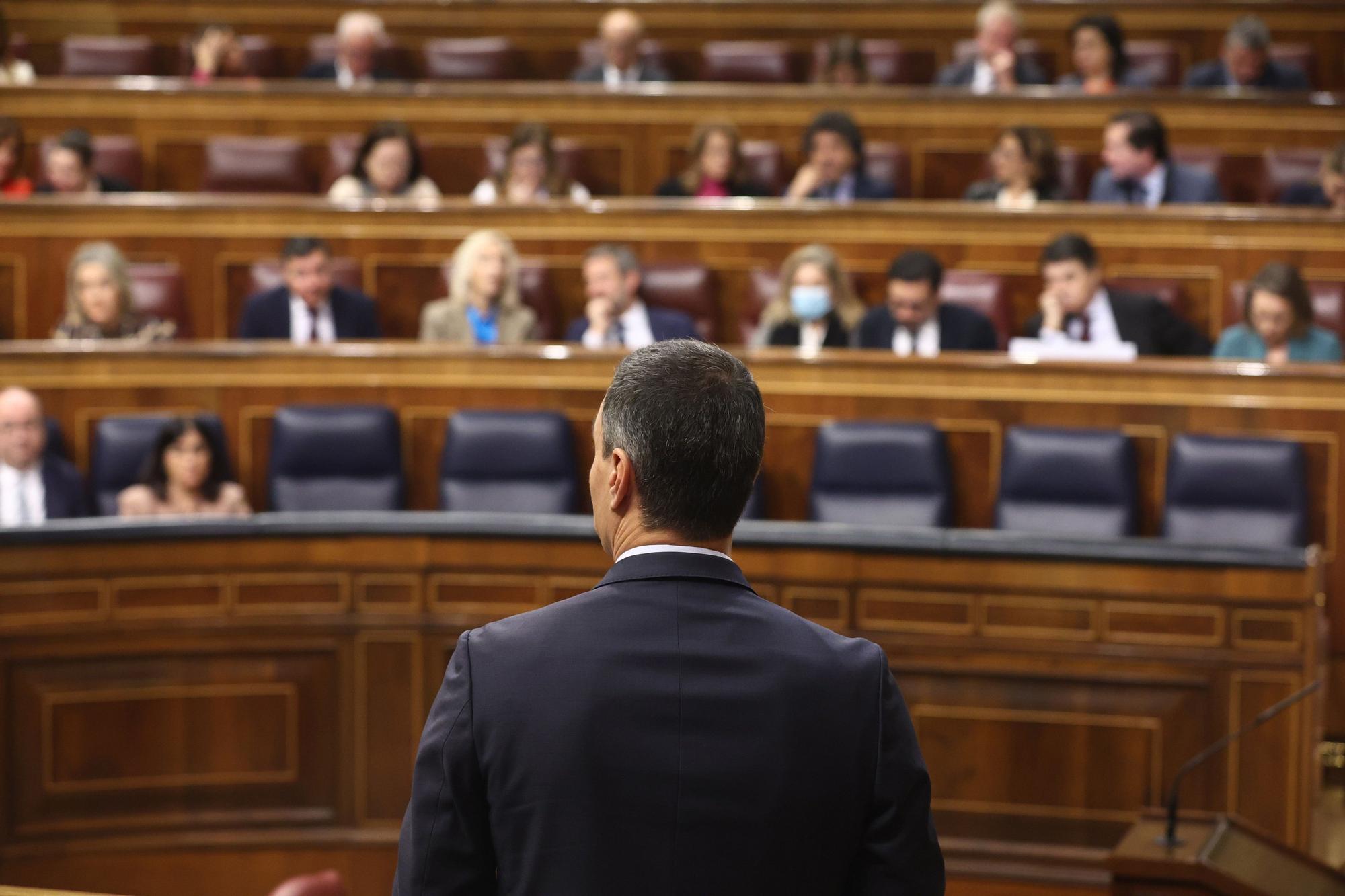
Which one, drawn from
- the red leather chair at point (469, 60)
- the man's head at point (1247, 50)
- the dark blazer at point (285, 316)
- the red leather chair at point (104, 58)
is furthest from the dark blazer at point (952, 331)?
the red leather chair at point (104, 58)

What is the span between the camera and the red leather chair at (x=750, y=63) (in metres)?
4.41

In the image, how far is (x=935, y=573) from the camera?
2.19m

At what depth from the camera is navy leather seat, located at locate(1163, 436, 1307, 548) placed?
2.57 meters

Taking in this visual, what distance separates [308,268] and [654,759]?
257 centimetres

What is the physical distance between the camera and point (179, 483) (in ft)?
8.89

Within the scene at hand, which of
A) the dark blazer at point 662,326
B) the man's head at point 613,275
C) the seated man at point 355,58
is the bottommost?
the dark blazer at point 662,326

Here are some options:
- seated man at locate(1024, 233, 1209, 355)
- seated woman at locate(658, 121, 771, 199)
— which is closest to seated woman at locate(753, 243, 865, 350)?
seated man at locate(1024, 233, 1209, 355)

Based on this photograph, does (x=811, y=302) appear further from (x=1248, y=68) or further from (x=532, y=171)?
(x=1248, y=68)

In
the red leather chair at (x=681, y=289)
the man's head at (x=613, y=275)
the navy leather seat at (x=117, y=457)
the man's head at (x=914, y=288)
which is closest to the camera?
the navy leather seat at (x=117, y=457)

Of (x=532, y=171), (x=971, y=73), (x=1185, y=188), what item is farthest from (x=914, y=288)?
(x=971, y=73)

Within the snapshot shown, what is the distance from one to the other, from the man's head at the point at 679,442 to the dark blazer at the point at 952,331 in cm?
226

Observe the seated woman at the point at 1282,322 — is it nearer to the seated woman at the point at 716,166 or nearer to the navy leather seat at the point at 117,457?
the seated woman at the point at 716,166

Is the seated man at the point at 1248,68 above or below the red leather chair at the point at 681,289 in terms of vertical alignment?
above

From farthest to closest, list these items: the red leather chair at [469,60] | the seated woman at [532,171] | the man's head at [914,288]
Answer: the red leather chair at [469,60] < the seated woman at [532,171] < the man's head at [914,288]
